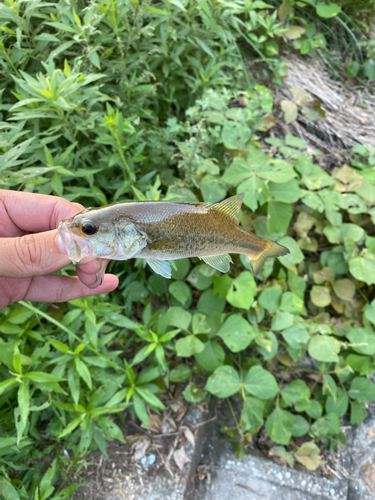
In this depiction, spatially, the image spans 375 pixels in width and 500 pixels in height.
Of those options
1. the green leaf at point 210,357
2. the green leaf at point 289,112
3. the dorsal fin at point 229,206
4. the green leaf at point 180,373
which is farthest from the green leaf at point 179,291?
the green leaf at point 289,112

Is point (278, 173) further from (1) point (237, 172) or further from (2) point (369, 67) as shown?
(2) point (369, 67)

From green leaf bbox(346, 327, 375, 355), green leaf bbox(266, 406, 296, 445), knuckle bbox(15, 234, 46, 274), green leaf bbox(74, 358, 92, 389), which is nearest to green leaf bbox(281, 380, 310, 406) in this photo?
green leaf bbox(266, 406, 296, 445)

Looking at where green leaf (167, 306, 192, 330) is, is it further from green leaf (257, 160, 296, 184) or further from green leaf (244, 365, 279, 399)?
green leaf (257, 160, 296, 184)

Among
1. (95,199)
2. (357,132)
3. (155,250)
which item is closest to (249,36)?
(357,132)

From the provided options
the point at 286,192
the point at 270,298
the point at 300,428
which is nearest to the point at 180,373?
the point at 270,298

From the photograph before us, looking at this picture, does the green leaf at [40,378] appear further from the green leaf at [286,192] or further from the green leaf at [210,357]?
the green leaf at [286,192]
